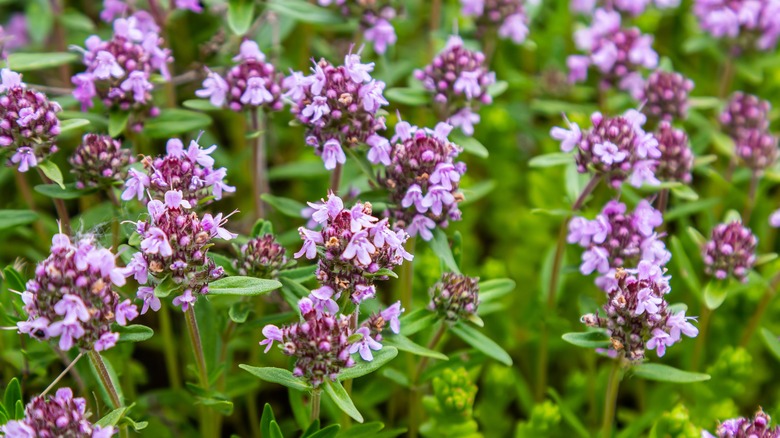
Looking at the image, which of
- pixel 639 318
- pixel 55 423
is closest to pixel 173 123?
pixel 55 423

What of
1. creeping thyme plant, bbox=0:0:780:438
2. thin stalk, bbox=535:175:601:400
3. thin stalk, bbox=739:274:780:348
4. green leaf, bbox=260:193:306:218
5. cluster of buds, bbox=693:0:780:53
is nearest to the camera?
creeping thyme plant, bbox=0:0:780:438

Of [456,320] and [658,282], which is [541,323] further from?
[658,282]

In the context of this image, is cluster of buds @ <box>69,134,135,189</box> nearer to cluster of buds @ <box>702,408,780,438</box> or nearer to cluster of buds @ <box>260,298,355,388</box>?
cluster of buds @ <box>260,298,355,388</box>

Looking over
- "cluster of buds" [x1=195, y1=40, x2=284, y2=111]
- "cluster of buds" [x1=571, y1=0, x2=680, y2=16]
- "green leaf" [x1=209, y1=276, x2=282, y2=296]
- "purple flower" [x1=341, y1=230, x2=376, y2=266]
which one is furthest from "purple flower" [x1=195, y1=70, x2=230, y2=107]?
"cluster of buds" [x1=571, y1=0, x2=680, y2=16]

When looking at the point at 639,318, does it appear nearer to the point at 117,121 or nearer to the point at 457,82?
the point at 457,82

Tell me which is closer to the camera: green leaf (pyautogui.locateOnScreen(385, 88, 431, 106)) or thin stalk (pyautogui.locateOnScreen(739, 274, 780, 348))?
green leaf (pyautogui.locateOnScreen(385, 88, 431, 106))

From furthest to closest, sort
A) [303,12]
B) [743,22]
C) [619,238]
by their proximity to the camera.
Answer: [743,22] < [303,12] < [619,238]
